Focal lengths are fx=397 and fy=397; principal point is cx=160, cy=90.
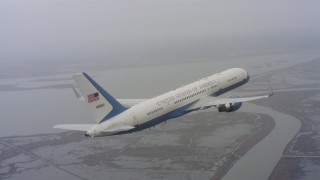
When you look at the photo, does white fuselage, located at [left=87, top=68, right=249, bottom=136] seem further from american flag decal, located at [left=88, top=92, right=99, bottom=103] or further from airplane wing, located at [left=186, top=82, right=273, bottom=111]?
american flag decal, located at [left=88, top=92, right=99, bottom=103]

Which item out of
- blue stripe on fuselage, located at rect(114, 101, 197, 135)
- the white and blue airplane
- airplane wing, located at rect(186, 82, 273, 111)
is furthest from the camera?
airplane wing, located at rect(186, 82, 273, 111)

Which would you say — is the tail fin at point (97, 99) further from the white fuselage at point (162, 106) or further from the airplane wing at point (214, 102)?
the airplane wing at point (214, 102)

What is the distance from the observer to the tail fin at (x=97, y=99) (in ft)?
156

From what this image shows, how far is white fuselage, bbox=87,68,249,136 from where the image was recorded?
50312mm

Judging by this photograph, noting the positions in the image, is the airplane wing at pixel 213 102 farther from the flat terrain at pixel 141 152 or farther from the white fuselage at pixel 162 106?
the flat terrain at pixel 141 152

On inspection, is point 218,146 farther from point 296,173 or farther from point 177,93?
point 177,93

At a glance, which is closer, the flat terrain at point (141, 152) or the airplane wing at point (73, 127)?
the airplane wing at point (73, 127)

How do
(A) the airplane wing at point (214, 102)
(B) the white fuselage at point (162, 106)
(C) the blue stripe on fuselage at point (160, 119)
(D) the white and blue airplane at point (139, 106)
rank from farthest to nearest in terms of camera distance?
1. (A) the airplane wing at point (214, 102)
2. (C) the blue stripe on fuselage at point (160, 119)
3. (B) the white fuselage at point (162, 106)
4. (D) the white and blue airplane at point (139, 106)

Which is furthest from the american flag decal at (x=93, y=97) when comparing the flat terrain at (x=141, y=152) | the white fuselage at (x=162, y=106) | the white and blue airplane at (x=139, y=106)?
the flat terrain at (x=141, y=152)

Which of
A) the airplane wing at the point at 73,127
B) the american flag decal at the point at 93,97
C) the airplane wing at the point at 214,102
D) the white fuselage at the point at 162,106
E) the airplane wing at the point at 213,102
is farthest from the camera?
the airplane wing at the point at 213,102

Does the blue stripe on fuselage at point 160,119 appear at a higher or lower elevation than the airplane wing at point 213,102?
lower

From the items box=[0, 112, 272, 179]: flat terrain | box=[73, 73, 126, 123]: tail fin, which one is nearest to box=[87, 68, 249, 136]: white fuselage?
box=[73, 73, 126, 123]: tail fin

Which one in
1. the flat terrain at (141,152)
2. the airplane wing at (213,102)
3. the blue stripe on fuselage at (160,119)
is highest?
the airplane wing at (213,102)

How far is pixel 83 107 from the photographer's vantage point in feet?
577
